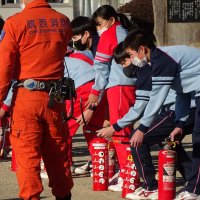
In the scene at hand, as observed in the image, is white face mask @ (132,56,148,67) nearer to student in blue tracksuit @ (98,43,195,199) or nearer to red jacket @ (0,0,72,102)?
student in blue tracksuit @ (98,43,195,199)

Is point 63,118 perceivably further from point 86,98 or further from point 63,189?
point 86,98

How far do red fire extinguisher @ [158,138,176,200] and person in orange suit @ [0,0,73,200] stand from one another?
1.22m

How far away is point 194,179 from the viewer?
809 centimetres

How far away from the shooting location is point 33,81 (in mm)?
7160

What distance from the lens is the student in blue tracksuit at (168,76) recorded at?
7.81 meters

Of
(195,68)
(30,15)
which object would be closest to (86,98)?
(195,68)

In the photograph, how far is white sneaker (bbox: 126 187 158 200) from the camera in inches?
332

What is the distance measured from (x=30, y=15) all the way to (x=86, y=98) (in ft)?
9.36

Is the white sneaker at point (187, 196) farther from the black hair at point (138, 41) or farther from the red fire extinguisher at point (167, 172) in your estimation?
the black hair at point (138, 41)

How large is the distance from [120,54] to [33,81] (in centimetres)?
152

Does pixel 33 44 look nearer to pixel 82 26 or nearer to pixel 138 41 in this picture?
pixel 138 41

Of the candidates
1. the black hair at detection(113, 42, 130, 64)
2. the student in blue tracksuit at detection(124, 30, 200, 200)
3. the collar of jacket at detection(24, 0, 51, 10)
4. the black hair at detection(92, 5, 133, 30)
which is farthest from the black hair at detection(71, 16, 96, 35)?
the collar of jacket at detection(24, 0, 51, 10)

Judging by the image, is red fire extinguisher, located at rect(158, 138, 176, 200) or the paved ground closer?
red fire extinguisher, located at rect(158, 138, 176, 200)

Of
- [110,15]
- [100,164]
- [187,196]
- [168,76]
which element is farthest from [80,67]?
[187,196]
